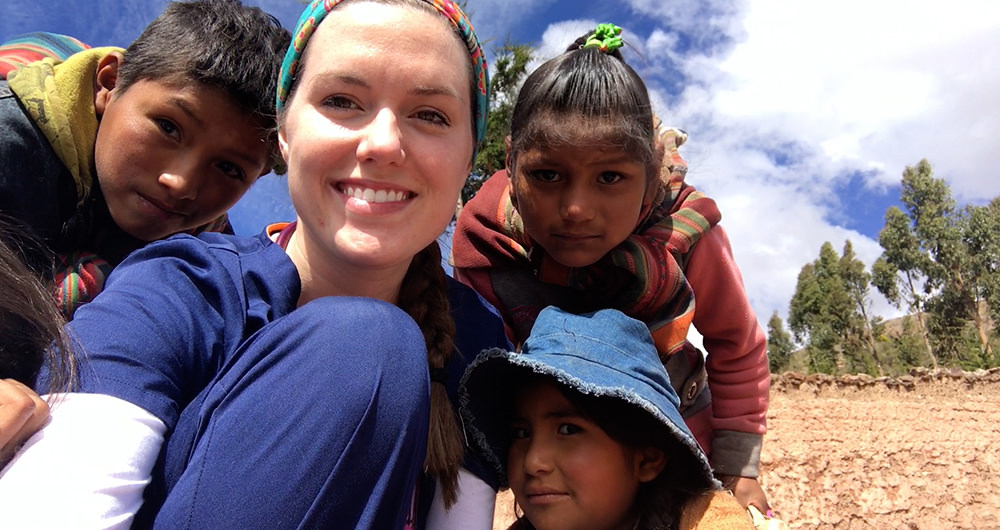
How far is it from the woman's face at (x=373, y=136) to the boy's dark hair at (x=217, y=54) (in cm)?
43

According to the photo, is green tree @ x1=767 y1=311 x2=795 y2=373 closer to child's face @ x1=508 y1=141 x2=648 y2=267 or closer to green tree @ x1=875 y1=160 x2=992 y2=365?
green tree @ x1=875 y1=160 x2=992 y2=365

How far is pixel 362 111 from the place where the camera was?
4.04 feet

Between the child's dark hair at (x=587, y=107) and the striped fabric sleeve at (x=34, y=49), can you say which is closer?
the striped fabric sleeve at (x=34, y=49)

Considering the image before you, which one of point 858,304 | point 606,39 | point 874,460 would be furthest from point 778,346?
point 606,39

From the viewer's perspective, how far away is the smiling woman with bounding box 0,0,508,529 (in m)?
0.81

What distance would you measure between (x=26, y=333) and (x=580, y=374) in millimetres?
1010

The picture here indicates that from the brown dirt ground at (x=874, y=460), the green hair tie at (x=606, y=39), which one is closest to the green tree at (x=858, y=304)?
the brown dirt ground at (x=874, y=460)

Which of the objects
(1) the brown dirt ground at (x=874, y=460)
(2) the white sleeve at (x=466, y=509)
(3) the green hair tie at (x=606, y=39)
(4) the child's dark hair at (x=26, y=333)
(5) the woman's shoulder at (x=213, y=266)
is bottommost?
(1) the brown dirt ground at (x=874, y=460)

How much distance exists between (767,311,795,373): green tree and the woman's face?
22702 mm

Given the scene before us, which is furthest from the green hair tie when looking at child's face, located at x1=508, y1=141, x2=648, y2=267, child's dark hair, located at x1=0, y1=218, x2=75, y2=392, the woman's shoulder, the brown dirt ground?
the brown dirt ground

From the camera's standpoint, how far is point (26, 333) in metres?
0.89

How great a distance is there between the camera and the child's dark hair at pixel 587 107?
67.7 inches

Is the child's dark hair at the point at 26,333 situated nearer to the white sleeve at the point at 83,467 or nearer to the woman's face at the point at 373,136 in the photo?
the white sleeve at the point at 83,467

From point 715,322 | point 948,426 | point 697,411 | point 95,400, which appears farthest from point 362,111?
point 948,426
